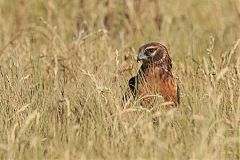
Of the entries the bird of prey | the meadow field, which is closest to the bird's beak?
the bird of prey

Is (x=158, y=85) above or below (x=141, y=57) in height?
below

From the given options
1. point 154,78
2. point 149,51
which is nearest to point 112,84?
point 154,78

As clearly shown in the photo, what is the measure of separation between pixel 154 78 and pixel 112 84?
1.09 ft

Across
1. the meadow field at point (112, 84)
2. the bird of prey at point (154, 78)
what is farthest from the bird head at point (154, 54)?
the meadow field at point (112, 84)

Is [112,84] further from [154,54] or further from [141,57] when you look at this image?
[154,54]

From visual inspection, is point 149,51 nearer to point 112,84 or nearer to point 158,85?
point 158,85

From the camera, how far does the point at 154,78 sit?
6152 mm

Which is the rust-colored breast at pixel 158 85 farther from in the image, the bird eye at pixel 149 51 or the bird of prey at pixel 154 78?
the bird eye at pixel 149 51

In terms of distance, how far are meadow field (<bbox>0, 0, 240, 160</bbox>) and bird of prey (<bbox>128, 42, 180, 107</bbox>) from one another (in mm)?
116

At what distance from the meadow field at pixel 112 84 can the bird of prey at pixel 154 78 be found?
0.12 meters

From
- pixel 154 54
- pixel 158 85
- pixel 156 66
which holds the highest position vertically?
pixel 154 54

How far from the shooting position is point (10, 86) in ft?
19.7

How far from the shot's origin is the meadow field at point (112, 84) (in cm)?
475

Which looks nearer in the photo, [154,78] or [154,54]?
[154,78]
